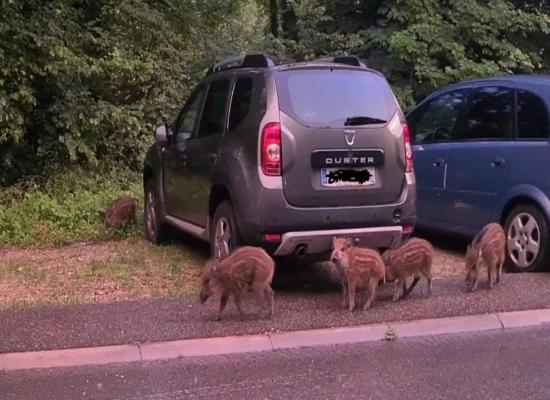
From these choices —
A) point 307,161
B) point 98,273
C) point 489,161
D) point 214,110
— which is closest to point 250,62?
point 214,110

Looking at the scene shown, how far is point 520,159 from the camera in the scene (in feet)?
26.4

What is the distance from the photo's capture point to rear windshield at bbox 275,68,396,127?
6.84 m

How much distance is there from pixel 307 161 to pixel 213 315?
1490mm

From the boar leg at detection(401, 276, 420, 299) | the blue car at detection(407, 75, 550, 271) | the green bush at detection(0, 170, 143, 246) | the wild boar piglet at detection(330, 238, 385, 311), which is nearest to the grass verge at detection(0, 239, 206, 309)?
the green bush at detection(0, 170, 143, 246)

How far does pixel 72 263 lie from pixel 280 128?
3.36 metres

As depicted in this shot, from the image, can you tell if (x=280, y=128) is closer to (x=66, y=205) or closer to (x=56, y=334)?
(x=56, y=334)

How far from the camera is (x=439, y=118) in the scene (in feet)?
31.3

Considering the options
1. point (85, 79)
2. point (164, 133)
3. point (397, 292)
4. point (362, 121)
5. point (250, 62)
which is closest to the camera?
point (362, 121)

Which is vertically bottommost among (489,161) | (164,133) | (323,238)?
(323,238)

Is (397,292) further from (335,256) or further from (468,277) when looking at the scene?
(335,256)

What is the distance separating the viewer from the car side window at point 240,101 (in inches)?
283

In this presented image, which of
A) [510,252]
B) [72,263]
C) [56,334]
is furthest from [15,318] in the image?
[510,252]

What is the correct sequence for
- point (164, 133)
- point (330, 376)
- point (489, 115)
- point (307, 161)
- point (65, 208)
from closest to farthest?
point (330, 376) → point (307, 161) → point (489, 115) → point (164, 133) → point (65, 208)

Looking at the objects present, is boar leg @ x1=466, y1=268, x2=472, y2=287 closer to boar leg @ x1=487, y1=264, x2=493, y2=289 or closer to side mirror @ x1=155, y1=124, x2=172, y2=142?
boar leg @ x1=487, y1=264, x2=493, y2=289
